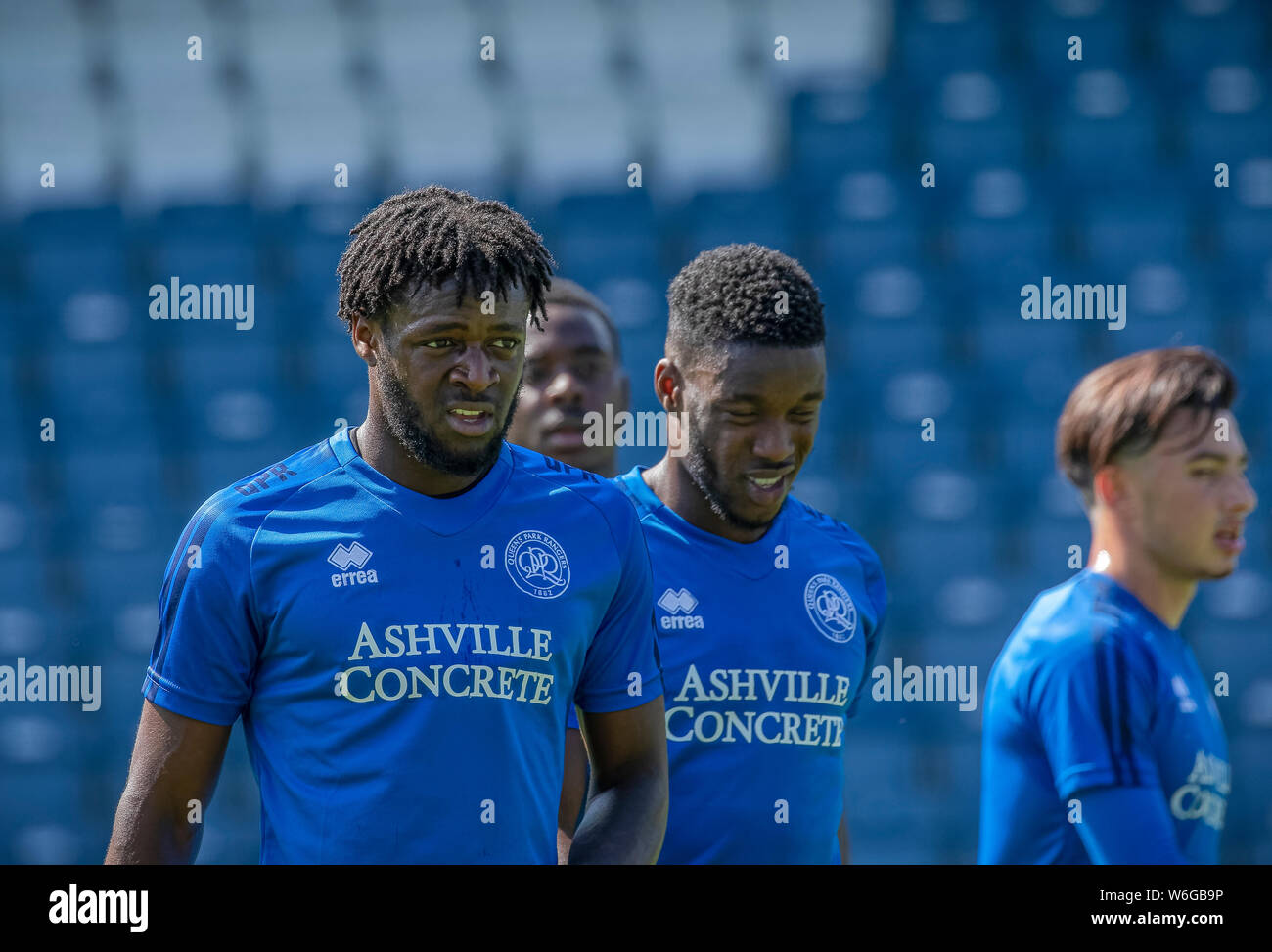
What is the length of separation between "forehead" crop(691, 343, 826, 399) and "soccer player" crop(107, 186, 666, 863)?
0.54 m

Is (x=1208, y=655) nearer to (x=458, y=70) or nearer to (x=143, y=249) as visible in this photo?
(x=458, y=70)

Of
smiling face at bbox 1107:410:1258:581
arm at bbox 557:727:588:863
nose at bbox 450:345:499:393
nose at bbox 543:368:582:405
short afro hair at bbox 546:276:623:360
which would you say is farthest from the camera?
short afro hair at bbox 546:276:623:360

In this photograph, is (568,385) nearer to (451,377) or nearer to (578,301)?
(578,301)

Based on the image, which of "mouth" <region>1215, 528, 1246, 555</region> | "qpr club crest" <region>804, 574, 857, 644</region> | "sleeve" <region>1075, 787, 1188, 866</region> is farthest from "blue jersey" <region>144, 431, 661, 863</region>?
"mouth" <region>1215, 528, 1246, 555</region>

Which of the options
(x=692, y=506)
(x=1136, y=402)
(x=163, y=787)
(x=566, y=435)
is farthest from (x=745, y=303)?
(x=163, y=787)

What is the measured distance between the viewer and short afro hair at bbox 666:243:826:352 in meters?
2.73

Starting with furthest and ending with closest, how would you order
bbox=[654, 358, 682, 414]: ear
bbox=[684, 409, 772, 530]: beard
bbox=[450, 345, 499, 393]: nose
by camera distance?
1. bbox=[654, 358, 682, 414]: ear
2. bbox=[684, 409, 772, 530]: beard
3. bbox=[450, 345, 499, 393]: nose

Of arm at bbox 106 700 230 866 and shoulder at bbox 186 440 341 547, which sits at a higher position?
shoulder at bbox 186 440 341 547

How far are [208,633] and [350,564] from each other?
0.77 feet

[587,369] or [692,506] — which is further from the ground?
[587,369]

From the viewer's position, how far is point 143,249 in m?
6.19

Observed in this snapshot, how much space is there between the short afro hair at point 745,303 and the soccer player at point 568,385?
0.73m

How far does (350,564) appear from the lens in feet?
6.76

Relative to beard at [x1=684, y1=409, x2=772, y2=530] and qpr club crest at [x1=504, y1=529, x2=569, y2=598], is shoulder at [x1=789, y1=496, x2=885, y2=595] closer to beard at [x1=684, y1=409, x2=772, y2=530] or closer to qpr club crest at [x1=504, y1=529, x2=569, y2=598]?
beard at [x1=684, y1=409, x2=772, y2=530]
